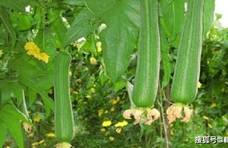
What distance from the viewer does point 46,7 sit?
1.50 m

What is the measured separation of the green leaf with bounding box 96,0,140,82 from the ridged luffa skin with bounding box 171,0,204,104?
0.15 metres

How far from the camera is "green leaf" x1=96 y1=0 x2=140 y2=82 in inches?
42.3

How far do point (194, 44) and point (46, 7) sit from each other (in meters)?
0.65

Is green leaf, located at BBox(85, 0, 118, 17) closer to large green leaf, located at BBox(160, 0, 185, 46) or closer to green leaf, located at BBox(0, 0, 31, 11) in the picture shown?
large green leaf, located at BBox(160, 0, 185, 46)

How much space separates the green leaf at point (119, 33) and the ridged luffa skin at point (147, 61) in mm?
107

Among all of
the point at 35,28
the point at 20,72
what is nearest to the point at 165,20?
the point at 20,72

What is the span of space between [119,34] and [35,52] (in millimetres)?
556

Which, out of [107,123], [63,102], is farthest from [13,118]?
[107,123]

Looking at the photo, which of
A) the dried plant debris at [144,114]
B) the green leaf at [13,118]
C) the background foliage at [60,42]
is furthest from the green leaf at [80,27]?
the green leaf at [13,118]

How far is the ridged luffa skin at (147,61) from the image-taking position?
0.94 meters

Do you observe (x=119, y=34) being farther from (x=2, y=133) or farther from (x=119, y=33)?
(x=2, y=133)

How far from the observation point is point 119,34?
3.67 ft

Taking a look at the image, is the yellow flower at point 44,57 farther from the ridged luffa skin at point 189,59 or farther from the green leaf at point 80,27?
the ridged luffa skin at point 189,59

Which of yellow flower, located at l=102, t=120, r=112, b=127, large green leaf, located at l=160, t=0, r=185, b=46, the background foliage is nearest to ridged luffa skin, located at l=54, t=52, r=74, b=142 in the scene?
the background foliage
